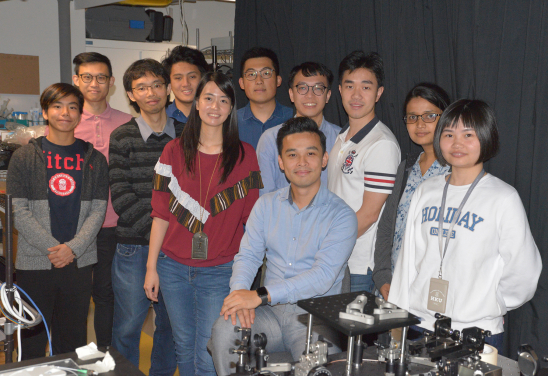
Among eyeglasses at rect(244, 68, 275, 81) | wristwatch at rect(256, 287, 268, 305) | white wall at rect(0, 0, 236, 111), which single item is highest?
white wall at rect(0, 0, 236, 111)

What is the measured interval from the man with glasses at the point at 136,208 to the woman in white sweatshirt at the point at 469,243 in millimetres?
1289

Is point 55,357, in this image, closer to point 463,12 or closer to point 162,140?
point 162,140

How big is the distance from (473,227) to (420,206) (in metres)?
0.22

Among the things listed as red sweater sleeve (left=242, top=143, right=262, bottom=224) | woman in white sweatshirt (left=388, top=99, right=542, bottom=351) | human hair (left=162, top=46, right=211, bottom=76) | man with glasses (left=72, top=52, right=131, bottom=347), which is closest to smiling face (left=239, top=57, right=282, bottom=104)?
human hair (left=162, top=46, right=211, bottom=76)

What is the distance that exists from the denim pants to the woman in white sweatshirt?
315 mm

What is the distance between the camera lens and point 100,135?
2.85 meters

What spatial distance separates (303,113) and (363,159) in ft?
1.61

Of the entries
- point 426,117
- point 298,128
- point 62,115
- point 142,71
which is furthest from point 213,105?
point 426,117

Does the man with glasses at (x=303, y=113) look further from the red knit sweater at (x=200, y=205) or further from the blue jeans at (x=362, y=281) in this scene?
the blue jeans at (x=362, y=281)

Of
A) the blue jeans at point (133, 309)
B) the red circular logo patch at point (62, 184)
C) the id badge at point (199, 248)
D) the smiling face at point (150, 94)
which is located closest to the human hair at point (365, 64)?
the smiling face at point (150, 94)

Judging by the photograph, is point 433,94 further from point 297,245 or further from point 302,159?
point 297,245

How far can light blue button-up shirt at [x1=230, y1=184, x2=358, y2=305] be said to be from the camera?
193 cm

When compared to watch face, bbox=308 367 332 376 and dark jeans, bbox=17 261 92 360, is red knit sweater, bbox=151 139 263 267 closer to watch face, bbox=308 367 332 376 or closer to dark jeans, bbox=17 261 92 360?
dark jeans, bbox=17 261 92 360

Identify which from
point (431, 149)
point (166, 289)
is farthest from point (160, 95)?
point (431, 149)
